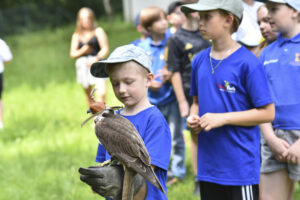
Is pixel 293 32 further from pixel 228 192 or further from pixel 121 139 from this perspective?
pixel 121 139

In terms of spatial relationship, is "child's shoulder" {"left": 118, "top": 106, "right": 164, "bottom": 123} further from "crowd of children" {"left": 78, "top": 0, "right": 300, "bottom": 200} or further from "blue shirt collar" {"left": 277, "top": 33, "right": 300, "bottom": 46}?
"blue shirt collar" {"left": 277, "top": 33, "right": 300, "bottom": 46}

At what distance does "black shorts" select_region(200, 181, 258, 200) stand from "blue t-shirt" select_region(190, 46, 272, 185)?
0.17 ft

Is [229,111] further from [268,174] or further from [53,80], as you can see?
[53,80]

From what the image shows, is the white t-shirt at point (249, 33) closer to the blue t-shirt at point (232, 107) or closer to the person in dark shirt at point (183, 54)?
the person in dark shirt at point (183, 54)

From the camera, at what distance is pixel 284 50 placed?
9.77 feet

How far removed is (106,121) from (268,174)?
171 centimetres

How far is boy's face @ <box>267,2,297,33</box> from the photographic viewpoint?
2949 millimetres

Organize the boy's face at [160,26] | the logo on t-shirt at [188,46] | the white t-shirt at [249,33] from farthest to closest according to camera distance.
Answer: the boy's face at [160,26], the logo on t-shirt at [188,46], the white t-shirt at [249,33]

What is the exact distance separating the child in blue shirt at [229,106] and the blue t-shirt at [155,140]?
59cm

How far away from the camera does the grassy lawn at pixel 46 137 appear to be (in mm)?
4602

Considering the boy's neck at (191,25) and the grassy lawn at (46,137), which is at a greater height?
the boy's neck at (191,25)

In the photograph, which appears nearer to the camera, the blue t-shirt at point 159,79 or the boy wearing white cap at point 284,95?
the boy wearing white cap at point 284,95

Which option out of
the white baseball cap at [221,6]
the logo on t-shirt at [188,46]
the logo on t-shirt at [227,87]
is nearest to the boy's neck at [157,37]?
the logo on t-shirt at [188,46]

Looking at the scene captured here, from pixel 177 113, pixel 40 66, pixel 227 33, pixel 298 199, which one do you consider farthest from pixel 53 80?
pixel 227 33
